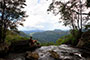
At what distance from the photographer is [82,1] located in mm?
24234

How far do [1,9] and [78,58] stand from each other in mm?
16433

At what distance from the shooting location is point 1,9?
57.0ft

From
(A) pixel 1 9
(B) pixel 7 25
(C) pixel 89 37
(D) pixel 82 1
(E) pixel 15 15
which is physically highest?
(D) pixel 82 1

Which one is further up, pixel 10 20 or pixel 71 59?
pixel 10 20

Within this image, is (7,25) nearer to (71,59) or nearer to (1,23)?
(1,23)

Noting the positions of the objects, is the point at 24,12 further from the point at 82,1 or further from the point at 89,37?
the point at 82,1

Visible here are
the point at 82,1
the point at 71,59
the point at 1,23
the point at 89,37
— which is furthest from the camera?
the point at 82,1

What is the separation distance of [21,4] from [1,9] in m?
4.08

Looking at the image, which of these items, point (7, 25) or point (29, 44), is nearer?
point (7, 25)

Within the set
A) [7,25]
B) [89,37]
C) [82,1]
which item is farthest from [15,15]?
[82,1]

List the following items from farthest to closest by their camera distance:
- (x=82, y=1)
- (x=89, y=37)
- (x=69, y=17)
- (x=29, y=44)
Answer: (x=69, y=17) → (x=82, y=1) → (x=29, y=44) → (x=89, y=37)

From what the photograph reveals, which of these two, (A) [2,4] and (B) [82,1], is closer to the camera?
(A) [2,4]

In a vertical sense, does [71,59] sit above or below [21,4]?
below

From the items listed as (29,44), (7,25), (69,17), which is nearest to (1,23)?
(7,25)
